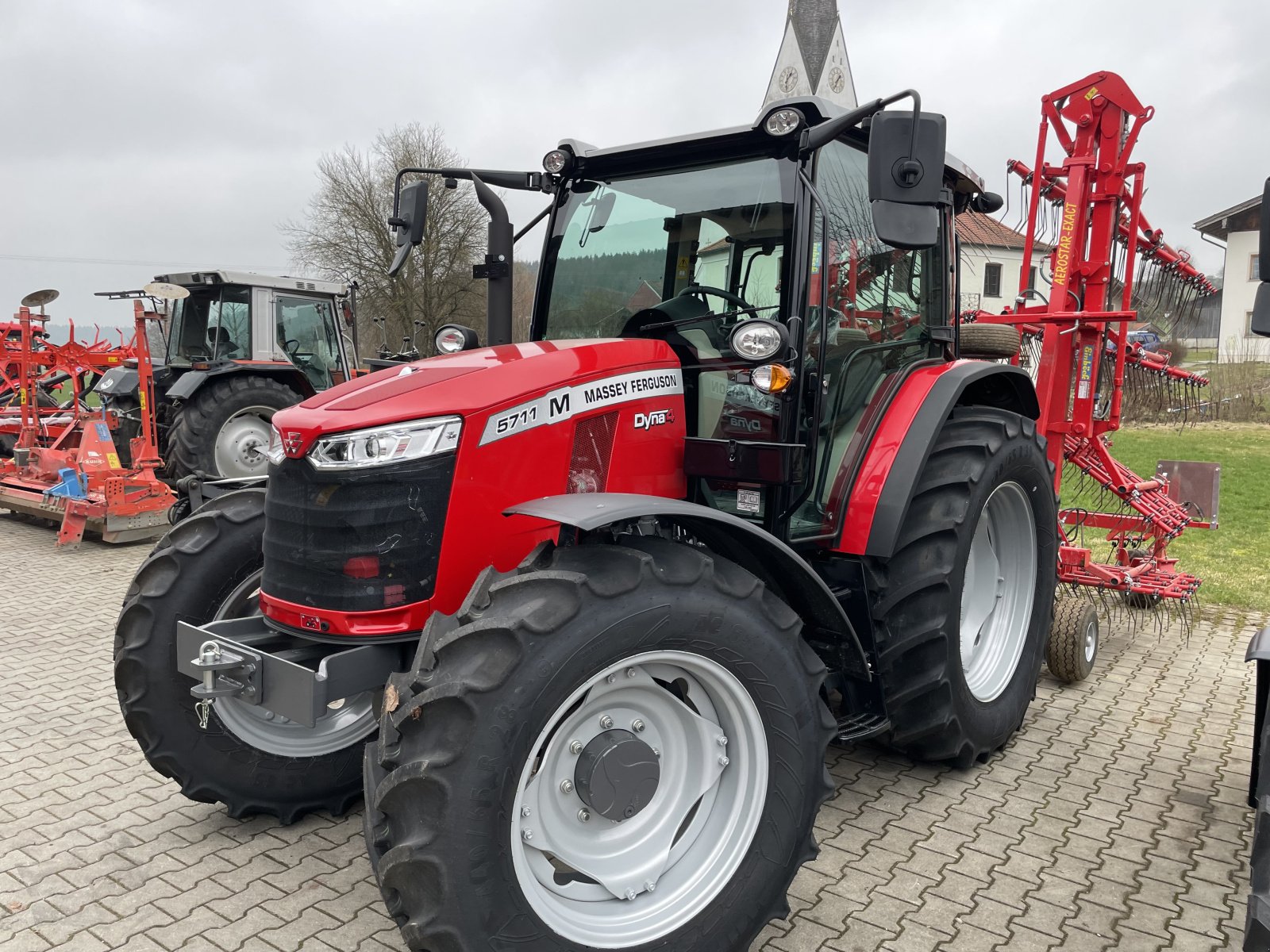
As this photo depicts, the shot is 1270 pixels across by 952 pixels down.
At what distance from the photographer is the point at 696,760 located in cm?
251

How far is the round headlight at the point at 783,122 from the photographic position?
2.88 meters

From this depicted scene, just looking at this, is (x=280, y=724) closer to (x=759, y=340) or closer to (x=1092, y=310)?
(x=759, y=340)

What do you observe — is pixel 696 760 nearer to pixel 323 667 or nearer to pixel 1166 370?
pixel 323 667

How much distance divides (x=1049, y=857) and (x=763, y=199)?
226 cm

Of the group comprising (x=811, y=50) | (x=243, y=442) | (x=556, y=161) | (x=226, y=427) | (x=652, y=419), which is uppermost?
(x=811, y=50)

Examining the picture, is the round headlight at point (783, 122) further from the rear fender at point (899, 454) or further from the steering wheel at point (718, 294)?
the rear fender at point (899, 454)

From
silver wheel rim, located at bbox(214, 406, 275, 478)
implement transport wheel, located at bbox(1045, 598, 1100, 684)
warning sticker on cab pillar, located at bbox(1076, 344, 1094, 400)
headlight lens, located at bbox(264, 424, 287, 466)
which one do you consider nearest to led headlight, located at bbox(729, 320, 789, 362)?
headlight lens, located at bbox(264, 424, 287, 466)

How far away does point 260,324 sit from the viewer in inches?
379

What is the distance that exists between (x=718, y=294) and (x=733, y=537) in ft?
2.91

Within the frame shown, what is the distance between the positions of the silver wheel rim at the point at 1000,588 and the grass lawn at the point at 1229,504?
1.95 meters

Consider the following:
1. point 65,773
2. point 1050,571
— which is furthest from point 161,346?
point 1050,571

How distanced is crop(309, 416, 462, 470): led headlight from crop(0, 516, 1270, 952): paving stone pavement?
1286 mm

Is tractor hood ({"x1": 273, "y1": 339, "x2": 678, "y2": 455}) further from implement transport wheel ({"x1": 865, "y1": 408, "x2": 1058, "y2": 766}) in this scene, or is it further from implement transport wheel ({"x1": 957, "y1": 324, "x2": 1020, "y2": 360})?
implement transport wheel ({"x1": 957, "y1": 324, "x2": 1020, "y2": 360})

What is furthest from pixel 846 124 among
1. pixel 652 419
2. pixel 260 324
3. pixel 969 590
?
pixel 260 324
